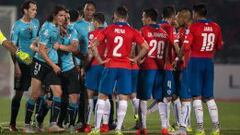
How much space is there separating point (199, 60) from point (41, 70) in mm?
2742

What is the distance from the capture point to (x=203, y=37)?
1366 centimetres

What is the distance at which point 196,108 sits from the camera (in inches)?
542

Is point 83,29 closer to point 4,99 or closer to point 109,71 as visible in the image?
point 109,71

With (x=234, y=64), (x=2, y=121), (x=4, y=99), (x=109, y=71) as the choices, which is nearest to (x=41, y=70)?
(x=109, y=71)

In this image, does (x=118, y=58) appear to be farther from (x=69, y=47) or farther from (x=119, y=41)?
(x=69, y=47)

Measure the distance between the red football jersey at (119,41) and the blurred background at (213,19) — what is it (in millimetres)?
13504

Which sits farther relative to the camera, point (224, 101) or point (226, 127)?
point (224, 101)

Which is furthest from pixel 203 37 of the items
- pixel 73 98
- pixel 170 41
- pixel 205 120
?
pixel 205 120

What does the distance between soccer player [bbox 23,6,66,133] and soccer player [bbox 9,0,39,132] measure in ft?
1.55

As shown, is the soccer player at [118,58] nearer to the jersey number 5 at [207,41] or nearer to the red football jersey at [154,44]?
the red football jersey at [154,44]

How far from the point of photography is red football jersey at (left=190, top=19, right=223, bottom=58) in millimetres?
13625

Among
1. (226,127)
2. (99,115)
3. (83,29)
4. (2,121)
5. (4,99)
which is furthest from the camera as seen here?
(4,99)

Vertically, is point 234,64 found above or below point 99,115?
above

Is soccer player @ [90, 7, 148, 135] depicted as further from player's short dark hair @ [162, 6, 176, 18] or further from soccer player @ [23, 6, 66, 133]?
player's short dark hair @ [162, 6, 176, 18]
